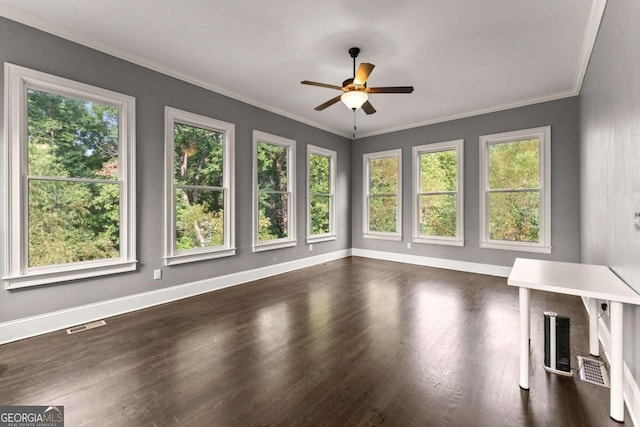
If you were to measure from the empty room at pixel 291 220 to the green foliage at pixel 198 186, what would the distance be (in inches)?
1.3

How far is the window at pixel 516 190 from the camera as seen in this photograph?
461 cm

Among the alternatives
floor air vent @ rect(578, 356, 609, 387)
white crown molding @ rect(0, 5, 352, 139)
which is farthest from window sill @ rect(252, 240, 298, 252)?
floor air vent @ rect(578, 356, 609, 387)

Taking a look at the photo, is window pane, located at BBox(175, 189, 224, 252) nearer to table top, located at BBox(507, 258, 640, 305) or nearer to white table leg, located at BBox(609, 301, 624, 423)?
table top, located at BBox(507, 258, 640, 305)

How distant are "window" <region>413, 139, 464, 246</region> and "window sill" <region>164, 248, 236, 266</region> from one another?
153 inches

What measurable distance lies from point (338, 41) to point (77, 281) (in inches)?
150

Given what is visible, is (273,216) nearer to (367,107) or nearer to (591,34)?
(367,107)

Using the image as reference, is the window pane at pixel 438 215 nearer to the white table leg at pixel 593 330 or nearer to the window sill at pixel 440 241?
the window sill at pixel 440 241

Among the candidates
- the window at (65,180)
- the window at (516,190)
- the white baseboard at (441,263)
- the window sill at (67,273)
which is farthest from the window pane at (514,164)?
the window sill at (67,273)

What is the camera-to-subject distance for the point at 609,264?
2.36 meters

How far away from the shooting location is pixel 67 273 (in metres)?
2.91

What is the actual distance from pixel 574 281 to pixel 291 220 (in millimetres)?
4327

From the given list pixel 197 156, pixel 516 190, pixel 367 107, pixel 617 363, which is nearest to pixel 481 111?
pixel 516 190

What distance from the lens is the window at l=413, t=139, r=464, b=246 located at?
5.46 metres

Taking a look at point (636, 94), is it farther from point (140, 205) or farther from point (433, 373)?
point (140, 205)
